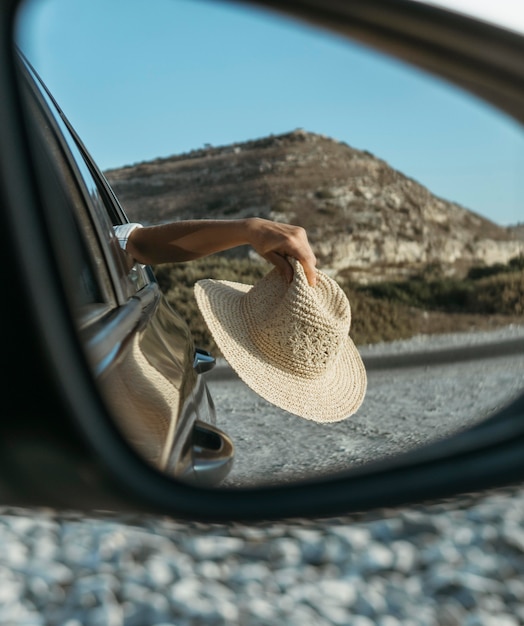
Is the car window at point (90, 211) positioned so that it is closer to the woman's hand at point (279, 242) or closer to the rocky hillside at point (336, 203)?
the woman's hand at point (279, 242)

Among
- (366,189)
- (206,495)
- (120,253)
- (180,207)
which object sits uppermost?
(366,189)

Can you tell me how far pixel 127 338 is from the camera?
5.82 feet

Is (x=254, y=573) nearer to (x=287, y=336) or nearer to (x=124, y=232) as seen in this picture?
(x=287, y=336)

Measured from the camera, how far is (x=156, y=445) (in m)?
1.55

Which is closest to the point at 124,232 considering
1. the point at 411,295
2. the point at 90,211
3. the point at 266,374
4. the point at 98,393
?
the point at 90,211

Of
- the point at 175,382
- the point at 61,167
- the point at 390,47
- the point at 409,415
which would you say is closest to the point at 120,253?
the point at 61,167

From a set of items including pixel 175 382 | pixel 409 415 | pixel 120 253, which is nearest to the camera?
pixel 175 382

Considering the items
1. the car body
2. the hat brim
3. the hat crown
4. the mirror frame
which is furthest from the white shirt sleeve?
the mirror frame

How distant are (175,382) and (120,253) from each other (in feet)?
1.68

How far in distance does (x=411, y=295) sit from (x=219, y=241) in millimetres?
22941

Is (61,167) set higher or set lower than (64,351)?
higher

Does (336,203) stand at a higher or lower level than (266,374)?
higher

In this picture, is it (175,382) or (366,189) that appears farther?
(366,189)

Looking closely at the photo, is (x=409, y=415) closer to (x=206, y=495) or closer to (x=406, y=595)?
(x=406, y=595)
